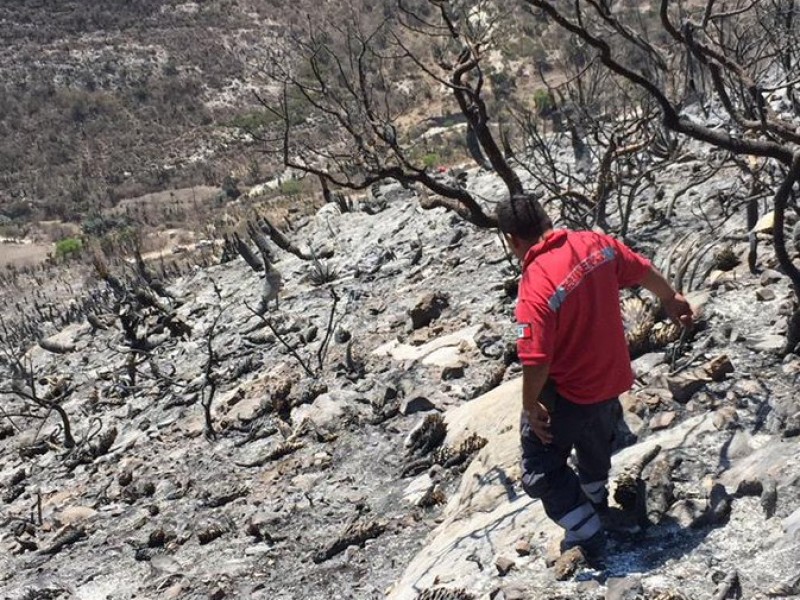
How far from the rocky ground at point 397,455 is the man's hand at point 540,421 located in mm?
448

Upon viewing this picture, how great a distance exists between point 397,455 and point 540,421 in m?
2.81

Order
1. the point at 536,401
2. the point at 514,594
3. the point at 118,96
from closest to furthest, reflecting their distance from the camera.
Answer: the point at 536,401, the point at 514,594, the point at 118,96

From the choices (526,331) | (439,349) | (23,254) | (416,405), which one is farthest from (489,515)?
(23,254)

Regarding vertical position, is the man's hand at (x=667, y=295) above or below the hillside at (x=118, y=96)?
below

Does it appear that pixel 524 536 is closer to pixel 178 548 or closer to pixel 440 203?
pixel 178 548

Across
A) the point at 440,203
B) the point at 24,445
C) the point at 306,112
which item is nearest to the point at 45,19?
the point at 306,112

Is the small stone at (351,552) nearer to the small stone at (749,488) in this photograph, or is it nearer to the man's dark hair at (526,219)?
the small stone at (749,488)

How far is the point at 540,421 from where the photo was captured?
10.2 ft

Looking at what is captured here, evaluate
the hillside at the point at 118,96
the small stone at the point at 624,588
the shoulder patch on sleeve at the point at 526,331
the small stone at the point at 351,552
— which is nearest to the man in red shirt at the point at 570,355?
the shoulder patch on sleeve at the point at 526,331

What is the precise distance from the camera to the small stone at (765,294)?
4855 mm

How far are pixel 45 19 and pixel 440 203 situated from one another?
43908 millimetres

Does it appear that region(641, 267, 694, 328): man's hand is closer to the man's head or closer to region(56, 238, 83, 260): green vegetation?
the man's head

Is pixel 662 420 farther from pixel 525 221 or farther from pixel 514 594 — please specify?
pixel 525 221

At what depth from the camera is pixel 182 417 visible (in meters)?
8.49
